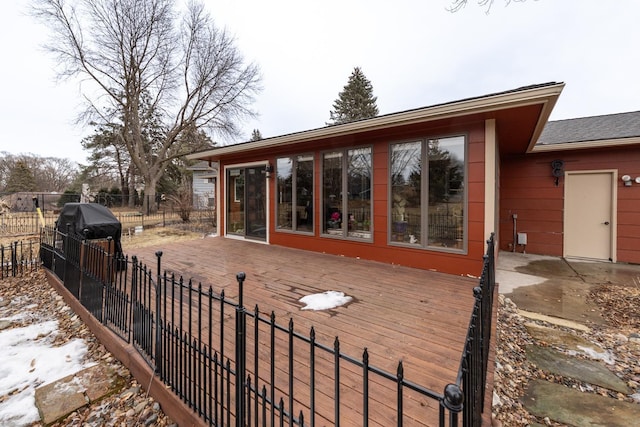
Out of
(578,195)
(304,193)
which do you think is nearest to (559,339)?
(304,193)

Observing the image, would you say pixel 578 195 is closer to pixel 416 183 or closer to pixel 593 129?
pixel 593 129

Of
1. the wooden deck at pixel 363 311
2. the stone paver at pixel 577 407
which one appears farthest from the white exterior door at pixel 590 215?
the stone paver at pixel 577 407

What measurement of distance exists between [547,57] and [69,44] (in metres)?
20.7

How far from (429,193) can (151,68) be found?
17.9 meters

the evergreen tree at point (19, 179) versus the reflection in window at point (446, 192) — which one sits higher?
the evergreen tree at point (19, 179)

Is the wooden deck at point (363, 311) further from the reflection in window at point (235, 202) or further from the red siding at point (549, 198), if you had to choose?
the red siding at point (549, 198)

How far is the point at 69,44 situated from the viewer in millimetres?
13945

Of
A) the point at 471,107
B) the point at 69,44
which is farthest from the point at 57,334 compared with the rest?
the point at 69,44

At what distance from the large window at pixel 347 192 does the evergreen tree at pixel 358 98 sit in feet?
62.6

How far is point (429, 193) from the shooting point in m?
4.39

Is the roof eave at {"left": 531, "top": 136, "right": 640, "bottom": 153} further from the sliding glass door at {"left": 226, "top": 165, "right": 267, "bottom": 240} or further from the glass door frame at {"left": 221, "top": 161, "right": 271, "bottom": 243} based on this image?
the sliding glass door at {"left": 226, "top": 165, "right": 267, "bottom": 240}

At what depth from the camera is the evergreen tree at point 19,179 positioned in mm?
19594

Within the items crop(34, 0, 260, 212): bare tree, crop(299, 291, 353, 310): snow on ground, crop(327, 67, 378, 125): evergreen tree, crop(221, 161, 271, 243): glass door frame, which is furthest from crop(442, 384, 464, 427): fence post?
crop(327, 67, 378, 125): evergreen tree

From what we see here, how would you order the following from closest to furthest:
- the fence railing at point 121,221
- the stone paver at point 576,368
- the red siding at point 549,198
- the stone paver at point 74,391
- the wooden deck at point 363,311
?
the wooden deck at point 363,311 < the stone paver at point 74,391 < the stone paver at point 576,368 < the red siding at point 549,198 < the fence railing at point 121,221
